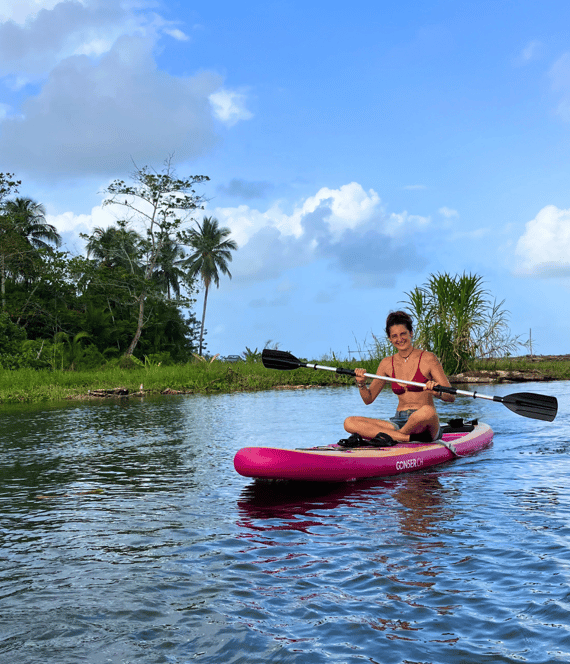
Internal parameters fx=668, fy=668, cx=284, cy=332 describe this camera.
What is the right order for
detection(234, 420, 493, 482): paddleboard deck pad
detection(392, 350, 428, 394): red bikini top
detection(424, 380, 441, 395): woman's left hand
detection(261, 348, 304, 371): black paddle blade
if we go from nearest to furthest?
detection(234, 420, 493, 482): paddleboard deck pad, detection(424, 380, 441, 395): woman's left hand, detection(392, 350, 428, 394): red bikini top, detection(261, 348, 304, 371): black paddle blade

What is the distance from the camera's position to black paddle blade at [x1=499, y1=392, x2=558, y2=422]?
310 inches

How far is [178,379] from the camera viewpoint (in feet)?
72.8

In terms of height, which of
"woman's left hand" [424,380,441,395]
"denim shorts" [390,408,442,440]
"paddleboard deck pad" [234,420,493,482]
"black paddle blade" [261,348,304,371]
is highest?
"black paddle blade" [261,348,304,371]

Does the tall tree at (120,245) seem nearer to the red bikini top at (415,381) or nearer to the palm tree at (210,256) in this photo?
the palm tree at (210,256)

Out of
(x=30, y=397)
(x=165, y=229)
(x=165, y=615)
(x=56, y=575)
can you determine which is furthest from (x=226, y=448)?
(x=165, y=229)

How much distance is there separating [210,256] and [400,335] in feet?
148

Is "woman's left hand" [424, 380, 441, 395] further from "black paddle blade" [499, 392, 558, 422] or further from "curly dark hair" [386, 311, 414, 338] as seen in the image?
"black paddle blade" [499, 392, 558, 422]

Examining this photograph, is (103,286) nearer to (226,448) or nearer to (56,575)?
(226,448)

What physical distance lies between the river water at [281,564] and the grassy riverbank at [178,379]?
40.2 ft

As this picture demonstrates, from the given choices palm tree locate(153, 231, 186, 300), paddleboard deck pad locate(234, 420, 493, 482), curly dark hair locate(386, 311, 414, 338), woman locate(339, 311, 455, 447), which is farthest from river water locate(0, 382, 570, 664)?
palm tree locate(153, 231, 186, 300)

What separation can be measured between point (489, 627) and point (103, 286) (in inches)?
1442

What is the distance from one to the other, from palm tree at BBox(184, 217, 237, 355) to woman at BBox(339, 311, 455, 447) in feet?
141

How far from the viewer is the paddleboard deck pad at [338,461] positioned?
634 cm

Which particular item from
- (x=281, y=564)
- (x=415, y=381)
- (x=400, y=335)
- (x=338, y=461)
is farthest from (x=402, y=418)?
(x=281, y=564)
